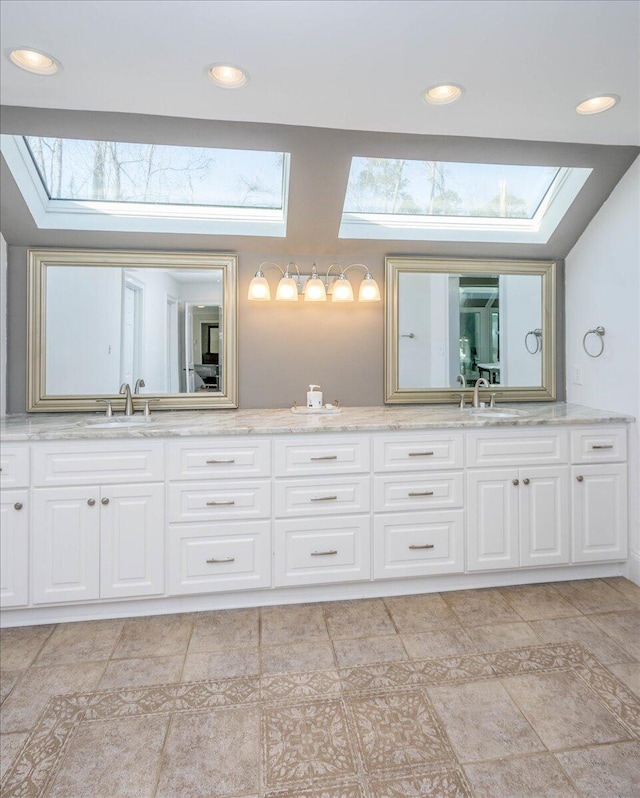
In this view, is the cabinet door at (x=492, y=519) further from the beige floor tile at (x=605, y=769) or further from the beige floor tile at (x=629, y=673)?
the beige floor tile at (x=605, y=769)

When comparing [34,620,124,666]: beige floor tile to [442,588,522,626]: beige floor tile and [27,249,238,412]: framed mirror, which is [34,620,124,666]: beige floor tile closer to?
[27,249,238,412]: framed mirror

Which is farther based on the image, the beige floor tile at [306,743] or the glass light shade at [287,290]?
the glass light shade at [287,290]

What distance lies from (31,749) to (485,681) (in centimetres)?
157

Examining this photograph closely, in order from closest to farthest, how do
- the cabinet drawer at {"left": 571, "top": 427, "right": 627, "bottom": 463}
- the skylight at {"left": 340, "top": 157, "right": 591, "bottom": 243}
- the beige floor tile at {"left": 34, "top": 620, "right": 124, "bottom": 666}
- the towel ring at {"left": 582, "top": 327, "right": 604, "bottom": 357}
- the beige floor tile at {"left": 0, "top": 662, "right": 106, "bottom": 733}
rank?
the beige floor tile at {"left": 0, "top": 662, "right": 106, "bottom": 733} → the beige floor tile at {"left": 34, "top": 620, "right": 124, "bottom": 666} → the cabinet drawer at {"left": 571, "top": 427, "right": 627, "bottom": 463} → the skylight at {"left": 340, "top": 157, "right": 591, "bottom": 243} → the towel ring at {"left": 582, "top": 327, "right": 604, "bottom": 357}

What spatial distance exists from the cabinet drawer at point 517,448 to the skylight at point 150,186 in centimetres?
166

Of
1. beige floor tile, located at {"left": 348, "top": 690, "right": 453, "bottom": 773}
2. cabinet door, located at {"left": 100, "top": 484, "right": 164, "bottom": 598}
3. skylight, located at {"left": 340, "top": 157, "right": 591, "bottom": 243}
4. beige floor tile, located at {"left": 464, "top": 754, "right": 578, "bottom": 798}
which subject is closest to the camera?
beige floor tile, located at {"left": 464, "top": 754, "right": 578, "bottom": 798}

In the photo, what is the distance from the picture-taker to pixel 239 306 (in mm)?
3008

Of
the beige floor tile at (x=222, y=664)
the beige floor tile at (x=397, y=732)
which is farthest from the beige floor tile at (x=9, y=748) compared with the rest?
the beige floor tile at (x=397, y=732)

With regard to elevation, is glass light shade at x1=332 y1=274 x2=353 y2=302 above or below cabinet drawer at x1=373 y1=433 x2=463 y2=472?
above

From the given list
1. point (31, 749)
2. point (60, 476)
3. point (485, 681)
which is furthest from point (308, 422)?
point (31, 749)

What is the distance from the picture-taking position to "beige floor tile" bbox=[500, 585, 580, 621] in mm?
2330

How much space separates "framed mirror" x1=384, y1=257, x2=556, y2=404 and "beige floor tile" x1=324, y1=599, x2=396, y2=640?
1.26m

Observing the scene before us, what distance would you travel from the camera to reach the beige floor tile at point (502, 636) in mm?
2076

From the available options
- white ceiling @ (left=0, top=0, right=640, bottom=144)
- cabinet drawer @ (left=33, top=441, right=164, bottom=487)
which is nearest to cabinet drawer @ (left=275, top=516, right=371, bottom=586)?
cabinet drawer @ (left=33, top=441, right=164, bottom=487)
